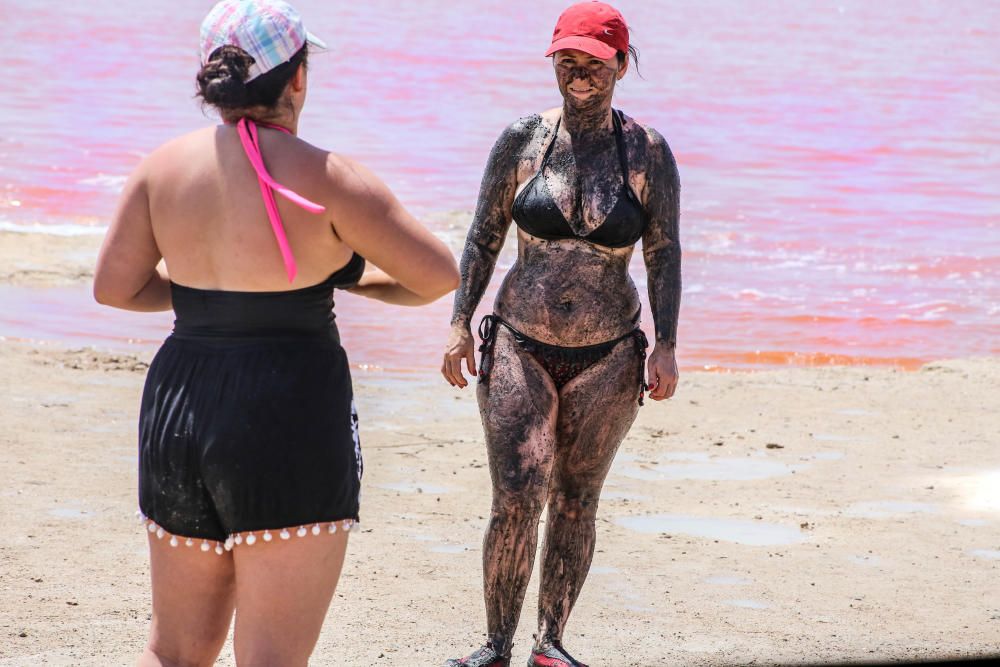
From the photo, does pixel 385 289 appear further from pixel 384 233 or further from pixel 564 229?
pixel 564 229

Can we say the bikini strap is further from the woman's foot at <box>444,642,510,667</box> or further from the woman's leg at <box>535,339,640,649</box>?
the woman's foot at <box>444,642,510,667</box>

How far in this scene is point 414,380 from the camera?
8719 mm

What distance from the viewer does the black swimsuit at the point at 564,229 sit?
418cm

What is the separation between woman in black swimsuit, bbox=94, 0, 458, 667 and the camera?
9.00 ft

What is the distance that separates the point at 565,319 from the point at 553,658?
1013 mm

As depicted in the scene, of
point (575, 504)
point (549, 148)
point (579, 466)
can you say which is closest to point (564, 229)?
point (549, 148)

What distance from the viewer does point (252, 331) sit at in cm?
281

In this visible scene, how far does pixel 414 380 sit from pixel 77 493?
3002mm

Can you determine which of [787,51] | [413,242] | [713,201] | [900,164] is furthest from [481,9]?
[413,242]

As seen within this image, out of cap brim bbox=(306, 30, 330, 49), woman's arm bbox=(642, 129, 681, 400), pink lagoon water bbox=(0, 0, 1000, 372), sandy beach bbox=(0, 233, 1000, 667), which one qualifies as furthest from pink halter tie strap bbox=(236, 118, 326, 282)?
pink lagoon water bbox=(0, 0, 1000, 372)

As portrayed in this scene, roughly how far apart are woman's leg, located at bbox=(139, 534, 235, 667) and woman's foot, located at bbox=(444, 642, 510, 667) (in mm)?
1376

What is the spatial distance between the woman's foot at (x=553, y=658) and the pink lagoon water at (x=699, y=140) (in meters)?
5.12

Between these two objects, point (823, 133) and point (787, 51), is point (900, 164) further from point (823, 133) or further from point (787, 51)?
point (787, 51)

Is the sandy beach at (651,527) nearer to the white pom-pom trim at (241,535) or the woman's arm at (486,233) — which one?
the woman's arm at (486,233)
